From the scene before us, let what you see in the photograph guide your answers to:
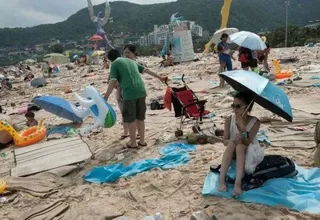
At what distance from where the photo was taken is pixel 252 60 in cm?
882

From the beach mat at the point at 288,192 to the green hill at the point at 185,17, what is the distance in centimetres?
7881

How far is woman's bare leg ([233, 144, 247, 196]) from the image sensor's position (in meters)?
3.16

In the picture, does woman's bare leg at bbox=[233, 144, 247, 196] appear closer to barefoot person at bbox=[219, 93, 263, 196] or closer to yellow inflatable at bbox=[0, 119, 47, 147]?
barefoot person at bbox=[219, 93, 263, 196]

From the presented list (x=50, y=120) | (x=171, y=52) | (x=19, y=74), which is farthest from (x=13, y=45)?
(x=50, y=120)

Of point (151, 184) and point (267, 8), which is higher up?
point (267, 8)

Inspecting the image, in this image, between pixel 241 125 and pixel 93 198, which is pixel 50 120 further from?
pixel 241 125

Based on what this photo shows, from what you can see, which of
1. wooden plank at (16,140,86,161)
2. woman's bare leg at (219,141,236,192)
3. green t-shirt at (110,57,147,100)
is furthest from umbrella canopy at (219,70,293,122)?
wooden plank at (16,140,86,161)

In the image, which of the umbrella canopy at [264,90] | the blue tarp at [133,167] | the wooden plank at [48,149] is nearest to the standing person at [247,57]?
the blue tarp at [133,167]

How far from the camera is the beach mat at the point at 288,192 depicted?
300 cm

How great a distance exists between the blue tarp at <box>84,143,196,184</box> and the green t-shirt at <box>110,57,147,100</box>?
3.26 feet

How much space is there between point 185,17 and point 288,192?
82402mm

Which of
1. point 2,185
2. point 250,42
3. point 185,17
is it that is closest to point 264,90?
point 2,185

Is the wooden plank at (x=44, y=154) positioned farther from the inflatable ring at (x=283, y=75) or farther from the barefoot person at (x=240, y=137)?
the inflatable ring at (x=283, y=75)

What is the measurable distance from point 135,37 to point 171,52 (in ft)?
215
